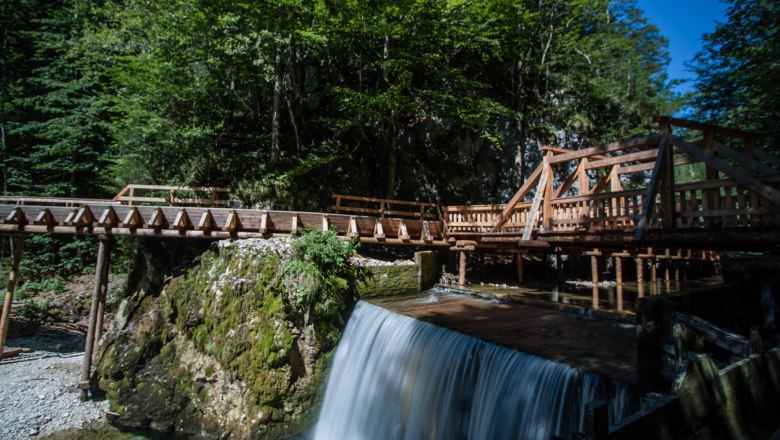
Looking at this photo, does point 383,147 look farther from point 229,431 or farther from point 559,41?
point 229,431

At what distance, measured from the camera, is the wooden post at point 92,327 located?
36.2ft

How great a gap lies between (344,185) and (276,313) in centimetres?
933

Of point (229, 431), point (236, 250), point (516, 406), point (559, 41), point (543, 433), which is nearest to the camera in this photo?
point (543, 433)

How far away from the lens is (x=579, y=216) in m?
7.45

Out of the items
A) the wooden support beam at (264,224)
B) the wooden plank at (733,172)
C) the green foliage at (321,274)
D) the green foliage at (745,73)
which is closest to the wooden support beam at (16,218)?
the wooden support beam at (264,224)

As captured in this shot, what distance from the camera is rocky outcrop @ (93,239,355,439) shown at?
9.12 m

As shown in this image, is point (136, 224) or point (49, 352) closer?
point (136, 224)

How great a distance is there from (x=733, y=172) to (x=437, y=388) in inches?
220

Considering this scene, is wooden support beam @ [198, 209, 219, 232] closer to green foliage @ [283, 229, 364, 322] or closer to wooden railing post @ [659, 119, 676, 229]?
green foliage @ [283, 229, 364, 322]

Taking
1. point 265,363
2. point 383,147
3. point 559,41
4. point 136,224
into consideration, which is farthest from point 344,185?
point 559,41

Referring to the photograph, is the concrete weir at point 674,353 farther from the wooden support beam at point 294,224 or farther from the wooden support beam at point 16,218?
the wooden support beam at point 16,218

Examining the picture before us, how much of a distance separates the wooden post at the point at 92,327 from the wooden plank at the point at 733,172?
15640 mm

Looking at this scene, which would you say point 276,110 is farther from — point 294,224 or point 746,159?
point 746,159

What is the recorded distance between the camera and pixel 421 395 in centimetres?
698
